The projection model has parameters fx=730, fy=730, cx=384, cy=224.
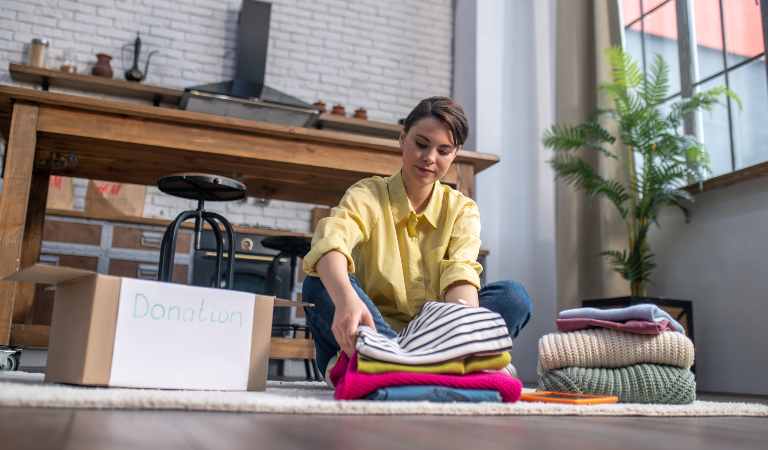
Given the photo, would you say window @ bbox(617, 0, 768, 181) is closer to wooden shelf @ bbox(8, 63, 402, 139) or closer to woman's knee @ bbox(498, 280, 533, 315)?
wooden shelf @ bbox(8, 63, 402, 139)

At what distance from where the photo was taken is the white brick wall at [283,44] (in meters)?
→ 4.45

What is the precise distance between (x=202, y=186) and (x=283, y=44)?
2.88m

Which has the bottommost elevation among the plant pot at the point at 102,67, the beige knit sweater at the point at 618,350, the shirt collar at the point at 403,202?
the beige knit sweater at the point at 618,350

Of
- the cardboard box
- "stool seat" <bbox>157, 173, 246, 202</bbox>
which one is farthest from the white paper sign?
"stool seat" <bbox>157, 173, 246, 202</bbox>

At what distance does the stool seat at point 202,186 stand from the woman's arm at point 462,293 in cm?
98

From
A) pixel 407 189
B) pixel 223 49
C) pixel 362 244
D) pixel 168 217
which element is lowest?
pixel 362 244

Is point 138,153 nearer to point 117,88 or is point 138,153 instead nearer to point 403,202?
point 403,202

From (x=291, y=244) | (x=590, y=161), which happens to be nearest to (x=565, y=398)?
(x=291, y=244)

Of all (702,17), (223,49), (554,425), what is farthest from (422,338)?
(223,49)

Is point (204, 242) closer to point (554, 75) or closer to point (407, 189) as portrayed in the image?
point (554, 75)

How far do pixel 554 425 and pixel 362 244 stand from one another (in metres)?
0.68

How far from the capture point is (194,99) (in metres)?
4.38

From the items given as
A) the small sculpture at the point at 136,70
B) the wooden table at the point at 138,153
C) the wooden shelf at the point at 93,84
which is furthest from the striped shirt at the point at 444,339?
the small sculpture at the point at 136,70

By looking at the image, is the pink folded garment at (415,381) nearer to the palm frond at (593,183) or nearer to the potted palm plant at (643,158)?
the potted palm plant at (643,158)
